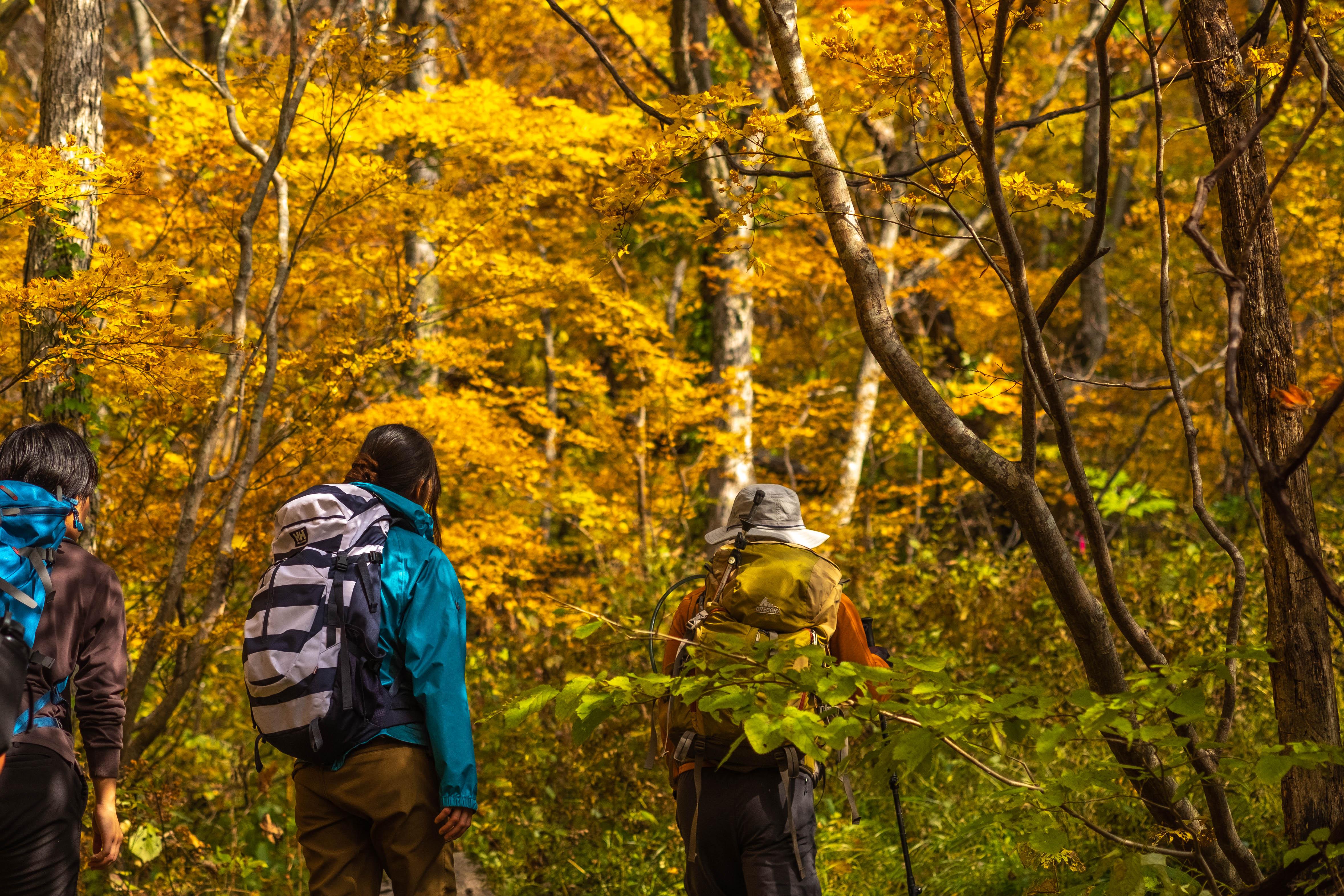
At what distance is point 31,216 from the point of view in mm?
3750

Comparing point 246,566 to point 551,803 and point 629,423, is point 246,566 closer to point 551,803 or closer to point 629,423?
point 551,803

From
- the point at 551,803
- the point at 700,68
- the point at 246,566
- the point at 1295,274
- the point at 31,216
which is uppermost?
the point at 700,68

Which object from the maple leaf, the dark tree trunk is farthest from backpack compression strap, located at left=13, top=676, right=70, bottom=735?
the dark tree trunk

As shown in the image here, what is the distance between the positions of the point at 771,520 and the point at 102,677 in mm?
1661

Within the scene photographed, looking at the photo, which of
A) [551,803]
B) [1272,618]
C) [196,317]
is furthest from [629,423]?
[1272,618]

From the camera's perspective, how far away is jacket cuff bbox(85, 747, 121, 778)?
2.41 m

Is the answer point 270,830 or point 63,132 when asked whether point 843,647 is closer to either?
point 270,830

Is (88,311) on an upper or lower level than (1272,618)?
upper

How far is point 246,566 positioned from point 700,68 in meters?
5.37

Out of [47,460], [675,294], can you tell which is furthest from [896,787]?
[675,294]

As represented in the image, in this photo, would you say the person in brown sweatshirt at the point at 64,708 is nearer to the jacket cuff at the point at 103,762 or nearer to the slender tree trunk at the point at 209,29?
the jacket cuff at the point at 103,762

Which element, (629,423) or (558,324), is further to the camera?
(558,324)

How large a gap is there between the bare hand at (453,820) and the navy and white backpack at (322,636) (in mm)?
207

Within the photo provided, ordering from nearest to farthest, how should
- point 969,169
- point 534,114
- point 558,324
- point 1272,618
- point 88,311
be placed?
point 1272,618, point 969,169, point 88,311, point 534,114, point 558,324
